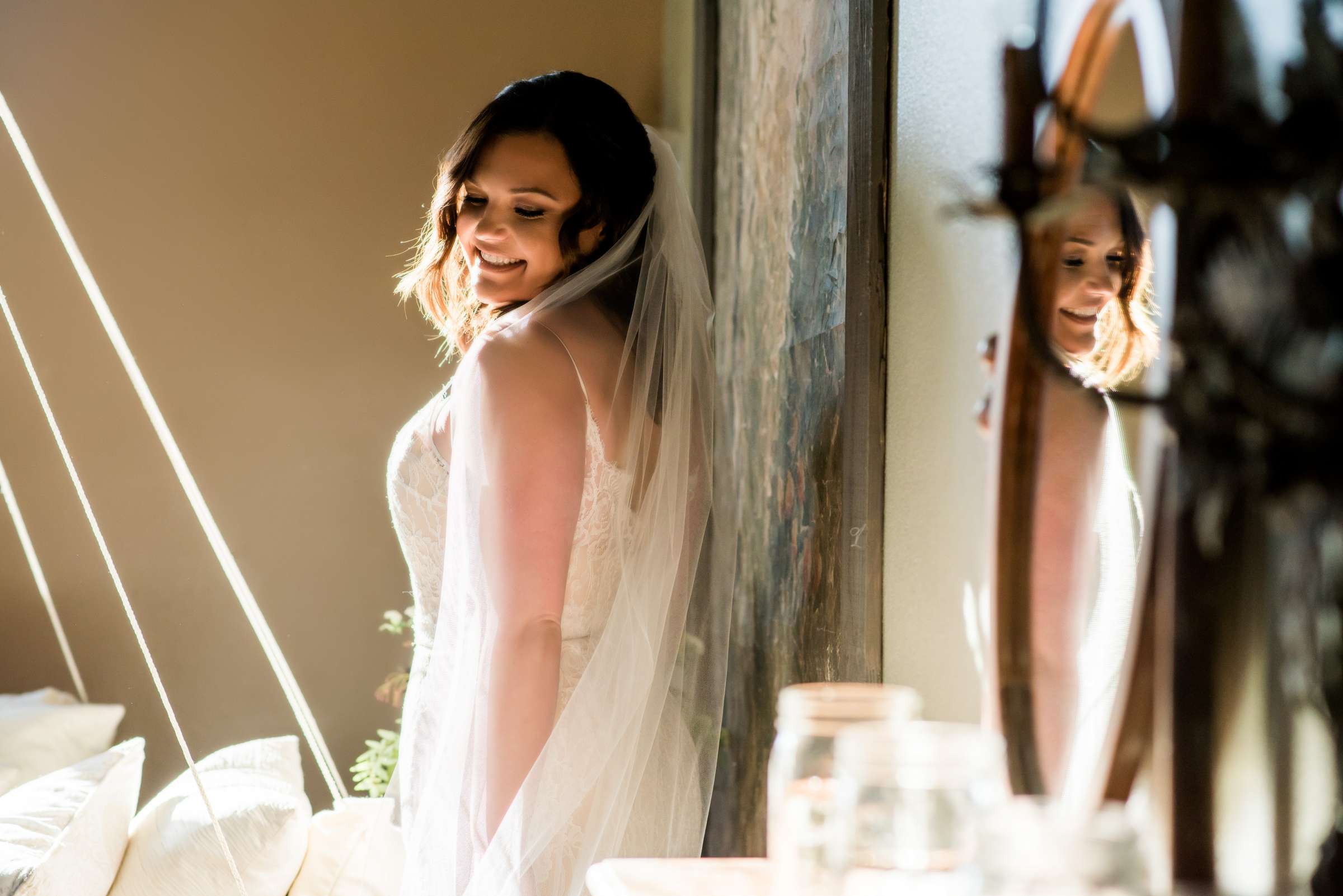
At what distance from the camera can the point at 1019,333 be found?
0.66 meters

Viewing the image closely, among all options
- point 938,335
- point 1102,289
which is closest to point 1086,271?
point 1102,289

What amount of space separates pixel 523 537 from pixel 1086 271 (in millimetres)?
865

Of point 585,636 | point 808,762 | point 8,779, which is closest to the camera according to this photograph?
point 808,762

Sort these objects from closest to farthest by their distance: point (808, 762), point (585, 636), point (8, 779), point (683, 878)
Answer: point (808, 762), point (683, 878), point (585, 636), point (8, 779)

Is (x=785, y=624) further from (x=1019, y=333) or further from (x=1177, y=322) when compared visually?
(x=1177, y=322)

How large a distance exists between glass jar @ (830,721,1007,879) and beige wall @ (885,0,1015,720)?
304 mm

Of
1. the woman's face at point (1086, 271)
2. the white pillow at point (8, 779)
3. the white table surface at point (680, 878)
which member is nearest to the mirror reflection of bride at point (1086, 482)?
the woman's face at point (1086, 271)

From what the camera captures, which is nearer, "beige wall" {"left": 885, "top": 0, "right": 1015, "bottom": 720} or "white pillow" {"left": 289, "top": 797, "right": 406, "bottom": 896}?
"beige wall" {"left": 885, "top": 0, "right": 1015, "bottom": 720}

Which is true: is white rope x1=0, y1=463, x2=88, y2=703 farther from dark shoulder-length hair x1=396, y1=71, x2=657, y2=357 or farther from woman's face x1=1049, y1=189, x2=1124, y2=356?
woman's face x1=1049, y1=189, x2=1124, y2=356

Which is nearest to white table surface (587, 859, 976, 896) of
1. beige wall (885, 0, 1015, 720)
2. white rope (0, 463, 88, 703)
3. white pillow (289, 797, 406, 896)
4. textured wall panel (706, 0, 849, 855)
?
beige wall (885, 0, 1015, 720)

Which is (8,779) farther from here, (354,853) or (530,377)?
(530,377)

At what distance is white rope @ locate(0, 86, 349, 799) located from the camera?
Result: 3.04 metres

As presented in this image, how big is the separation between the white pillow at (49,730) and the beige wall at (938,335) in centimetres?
204

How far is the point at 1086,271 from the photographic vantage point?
59 cm
